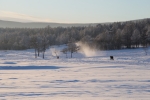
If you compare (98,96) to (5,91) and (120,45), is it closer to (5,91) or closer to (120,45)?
(5,91)

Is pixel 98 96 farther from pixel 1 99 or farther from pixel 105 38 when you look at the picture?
pixel 105 38

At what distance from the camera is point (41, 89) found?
12969 millimetres

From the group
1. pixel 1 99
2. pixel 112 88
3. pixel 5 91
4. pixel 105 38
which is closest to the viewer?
pixel 1 99

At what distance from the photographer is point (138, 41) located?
9956 centimetres

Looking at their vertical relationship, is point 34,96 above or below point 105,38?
below

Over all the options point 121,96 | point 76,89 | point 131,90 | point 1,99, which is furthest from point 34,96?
point 131,90

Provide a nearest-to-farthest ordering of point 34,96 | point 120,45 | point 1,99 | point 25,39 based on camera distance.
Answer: point 1,99, point 34,96, point 120,45, point 25,39

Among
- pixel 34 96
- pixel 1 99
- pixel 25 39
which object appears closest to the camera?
pixel 1 99

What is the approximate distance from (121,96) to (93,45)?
9136 centimetres

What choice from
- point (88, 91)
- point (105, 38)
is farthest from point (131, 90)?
point (105, 38)

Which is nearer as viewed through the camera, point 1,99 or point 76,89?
point 1,99

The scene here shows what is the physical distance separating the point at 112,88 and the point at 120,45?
281 feet

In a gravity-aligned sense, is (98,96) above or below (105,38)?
below

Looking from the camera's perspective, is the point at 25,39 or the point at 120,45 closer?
the point at 120,45
